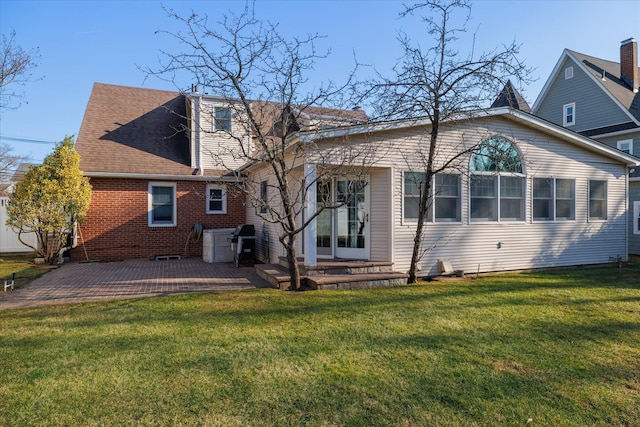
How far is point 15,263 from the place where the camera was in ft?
36.6

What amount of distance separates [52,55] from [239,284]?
34.3ft

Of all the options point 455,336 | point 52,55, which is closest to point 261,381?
point 455,336

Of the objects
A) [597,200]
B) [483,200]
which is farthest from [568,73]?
[483,200]

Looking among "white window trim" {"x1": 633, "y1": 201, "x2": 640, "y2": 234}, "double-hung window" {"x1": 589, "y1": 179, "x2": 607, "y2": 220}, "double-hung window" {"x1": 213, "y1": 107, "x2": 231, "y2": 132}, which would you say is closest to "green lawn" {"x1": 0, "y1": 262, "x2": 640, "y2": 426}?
"double-hung window" {"x1": 213, "y1": 107, "x2": 231, "y2": 132}

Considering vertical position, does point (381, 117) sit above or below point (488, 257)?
above

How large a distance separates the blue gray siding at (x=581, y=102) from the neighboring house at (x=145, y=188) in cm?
1680

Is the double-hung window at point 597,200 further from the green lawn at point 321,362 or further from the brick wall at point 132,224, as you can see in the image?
the brick wall at point 132,224

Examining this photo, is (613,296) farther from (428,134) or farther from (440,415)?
(440,415)

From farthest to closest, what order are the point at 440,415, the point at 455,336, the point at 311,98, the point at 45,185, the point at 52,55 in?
the point at 52,55 → the point at 45,185 → the point at 311,98 → the point at 455,336 → the point at 440,415

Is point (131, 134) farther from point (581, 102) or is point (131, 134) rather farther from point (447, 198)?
point (581, 102)

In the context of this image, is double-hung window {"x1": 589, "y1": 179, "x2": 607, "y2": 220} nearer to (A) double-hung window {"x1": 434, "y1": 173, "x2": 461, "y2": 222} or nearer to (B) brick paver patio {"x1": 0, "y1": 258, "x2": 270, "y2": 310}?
(A) double-hung window {"x1": 434, "y1": 173, "x2": 461, "y2": 222}

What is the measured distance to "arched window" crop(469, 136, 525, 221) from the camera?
9.34 m

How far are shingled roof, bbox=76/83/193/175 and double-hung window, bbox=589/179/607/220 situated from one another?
1245cm

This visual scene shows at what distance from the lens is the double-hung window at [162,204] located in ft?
40.7
